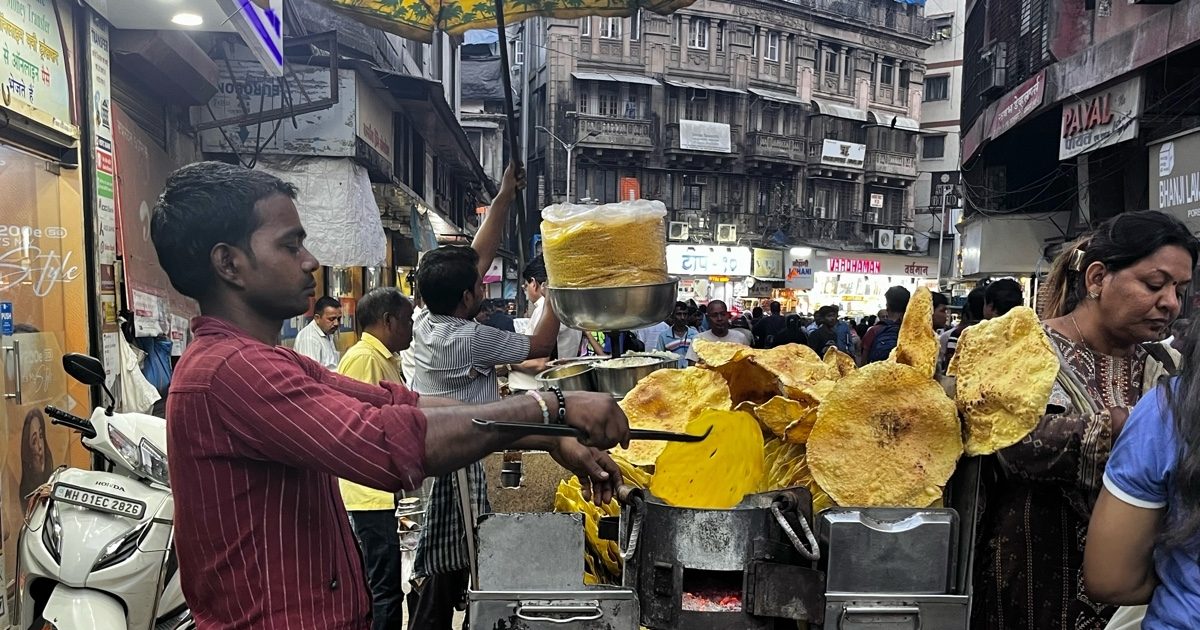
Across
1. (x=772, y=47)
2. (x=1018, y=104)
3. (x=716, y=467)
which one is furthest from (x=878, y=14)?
(x=716, y=467)

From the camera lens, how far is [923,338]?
201cm

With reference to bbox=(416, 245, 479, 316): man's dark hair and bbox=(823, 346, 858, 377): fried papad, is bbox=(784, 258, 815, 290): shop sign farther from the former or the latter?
bbox=(823, 346, 858, 377): fried papad

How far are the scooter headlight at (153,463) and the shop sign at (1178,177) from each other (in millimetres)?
7578

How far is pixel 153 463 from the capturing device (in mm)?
2662

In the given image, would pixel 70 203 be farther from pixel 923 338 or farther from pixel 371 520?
pixel 923 338

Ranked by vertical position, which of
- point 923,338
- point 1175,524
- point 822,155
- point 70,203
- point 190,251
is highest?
point 822,155

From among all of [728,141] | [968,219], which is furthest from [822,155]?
[968,219]

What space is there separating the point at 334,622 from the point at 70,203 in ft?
12.2

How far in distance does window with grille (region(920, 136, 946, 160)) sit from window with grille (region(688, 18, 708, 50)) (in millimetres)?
13797

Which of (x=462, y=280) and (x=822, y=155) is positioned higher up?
(x=822, y=155)

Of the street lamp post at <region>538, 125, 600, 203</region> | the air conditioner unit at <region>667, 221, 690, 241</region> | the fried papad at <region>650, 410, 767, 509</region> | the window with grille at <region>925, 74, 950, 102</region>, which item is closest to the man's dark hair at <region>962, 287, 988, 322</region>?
the fried papad at <region>650, 410, 767, 509</region>

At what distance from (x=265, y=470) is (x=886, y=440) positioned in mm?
1410

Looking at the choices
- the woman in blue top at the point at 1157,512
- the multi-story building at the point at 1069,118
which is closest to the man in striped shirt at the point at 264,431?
the woman in blue top at the point at 1157,512

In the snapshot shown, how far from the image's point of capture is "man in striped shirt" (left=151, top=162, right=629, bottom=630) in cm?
123
